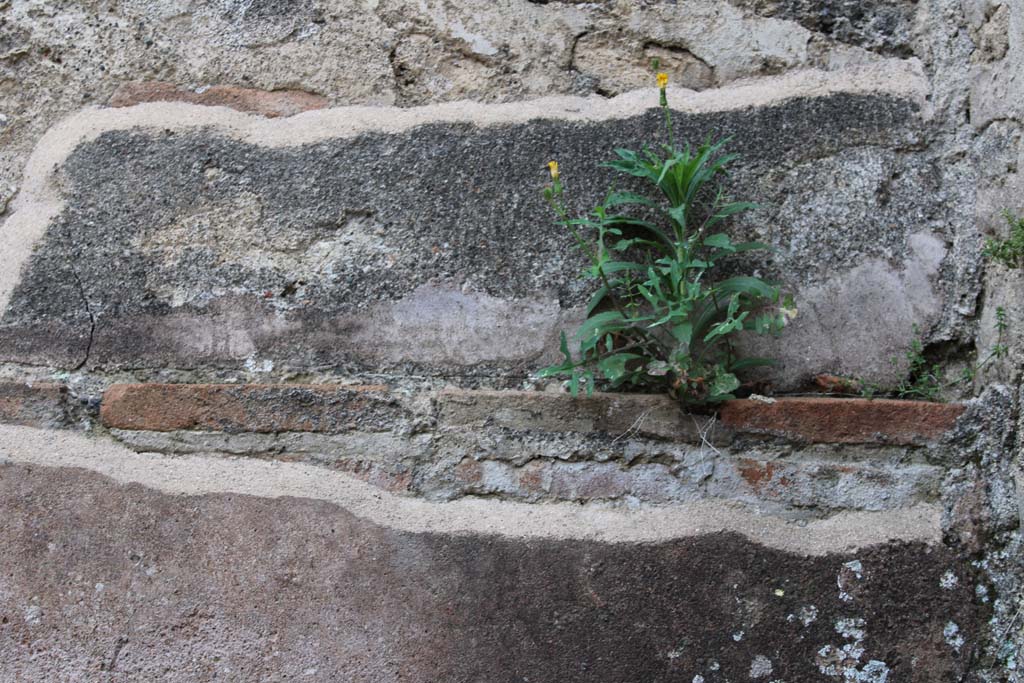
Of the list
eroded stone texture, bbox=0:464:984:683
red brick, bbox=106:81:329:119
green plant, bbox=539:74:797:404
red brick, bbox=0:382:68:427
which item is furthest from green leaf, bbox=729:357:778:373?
red brick, bbox=0:382:68:427

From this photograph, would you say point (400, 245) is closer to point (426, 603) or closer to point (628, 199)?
point (628, 199)

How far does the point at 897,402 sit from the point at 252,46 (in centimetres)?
117

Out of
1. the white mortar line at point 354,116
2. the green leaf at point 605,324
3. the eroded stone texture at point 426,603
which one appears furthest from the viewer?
the white mortar line at point 354,116

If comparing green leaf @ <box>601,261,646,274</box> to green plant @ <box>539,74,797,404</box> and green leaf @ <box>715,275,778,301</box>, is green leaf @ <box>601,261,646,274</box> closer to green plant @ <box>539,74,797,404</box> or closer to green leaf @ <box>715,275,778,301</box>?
green plant @ <box>539,74,797,404</box>

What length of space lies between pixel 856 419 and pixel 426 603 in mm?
667

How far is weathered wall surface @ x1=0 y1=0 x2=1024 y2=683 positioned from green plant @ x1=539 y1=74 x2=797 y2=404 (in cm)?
5

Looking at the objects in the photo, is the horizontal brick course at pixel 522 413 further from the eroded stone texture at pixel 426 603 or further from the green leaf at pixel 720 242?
the green leaf at pixel 720 242

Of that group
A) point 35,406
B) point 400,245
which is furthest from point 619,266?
point 35,406

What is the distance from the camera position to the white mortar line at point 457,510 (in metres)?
1.32

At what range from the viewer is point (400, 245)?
4.84 feet

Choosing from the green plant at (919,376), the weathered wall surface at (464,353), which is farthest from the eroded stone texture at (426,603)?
the green plant at (919,376)

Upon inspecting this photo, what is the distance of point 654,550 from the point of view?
1.32 metres

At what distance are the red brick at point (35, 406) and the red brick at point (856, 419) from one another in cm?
105

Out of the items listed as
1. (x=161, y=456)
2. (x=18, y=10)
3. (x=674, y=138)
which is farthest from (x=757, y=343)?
(x=18, y=10)
